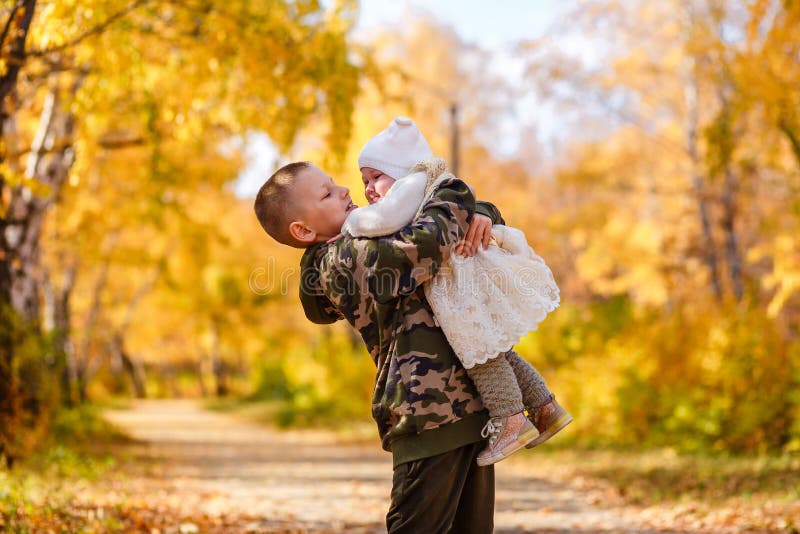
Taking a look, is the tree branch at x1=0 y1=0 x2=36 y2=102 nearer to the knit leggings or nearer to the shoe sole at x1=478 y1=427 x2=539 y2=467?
the knit leggings

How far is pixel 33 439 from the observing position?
8070mm

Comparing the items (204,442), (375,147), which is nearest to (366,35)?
(204,442)

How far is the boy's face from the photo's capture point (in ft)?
8.66

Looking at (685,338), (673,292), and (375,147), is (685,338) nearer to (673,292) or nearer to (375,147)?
(375,147)

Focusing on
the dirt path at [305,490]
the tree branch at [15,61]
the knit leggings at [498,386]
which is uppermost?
the tree branch at [15,61]

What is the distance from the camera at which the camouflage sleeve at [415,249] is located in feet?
8.08

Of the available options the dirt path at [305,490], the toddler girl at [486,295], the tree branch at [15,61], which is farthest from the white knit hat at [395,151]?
the dirt path at [305,490]

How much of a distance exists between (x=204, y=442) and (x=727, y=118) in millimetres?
10440

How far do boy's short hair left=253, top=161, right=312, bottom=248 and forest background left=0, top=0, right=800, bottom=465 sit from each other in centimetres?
153

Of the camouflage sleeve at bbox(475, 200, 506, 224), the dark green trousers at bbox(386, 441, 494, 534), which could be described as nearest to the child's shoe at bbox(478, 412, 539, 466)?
the dark green trousers at bbox(386, 441, 494, 534)

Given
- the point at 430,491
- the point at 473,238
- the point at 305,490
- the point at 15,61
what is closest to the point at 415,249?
the point at 473,238

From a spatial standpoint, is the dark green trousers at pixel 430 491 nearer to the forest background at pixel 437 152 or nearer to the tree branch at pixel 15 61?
the forest background at pixel 437 152

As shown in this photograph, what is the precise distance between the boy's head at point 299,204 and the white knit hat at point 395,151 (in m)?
0.17

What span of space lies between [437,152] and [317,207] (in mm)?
19670
